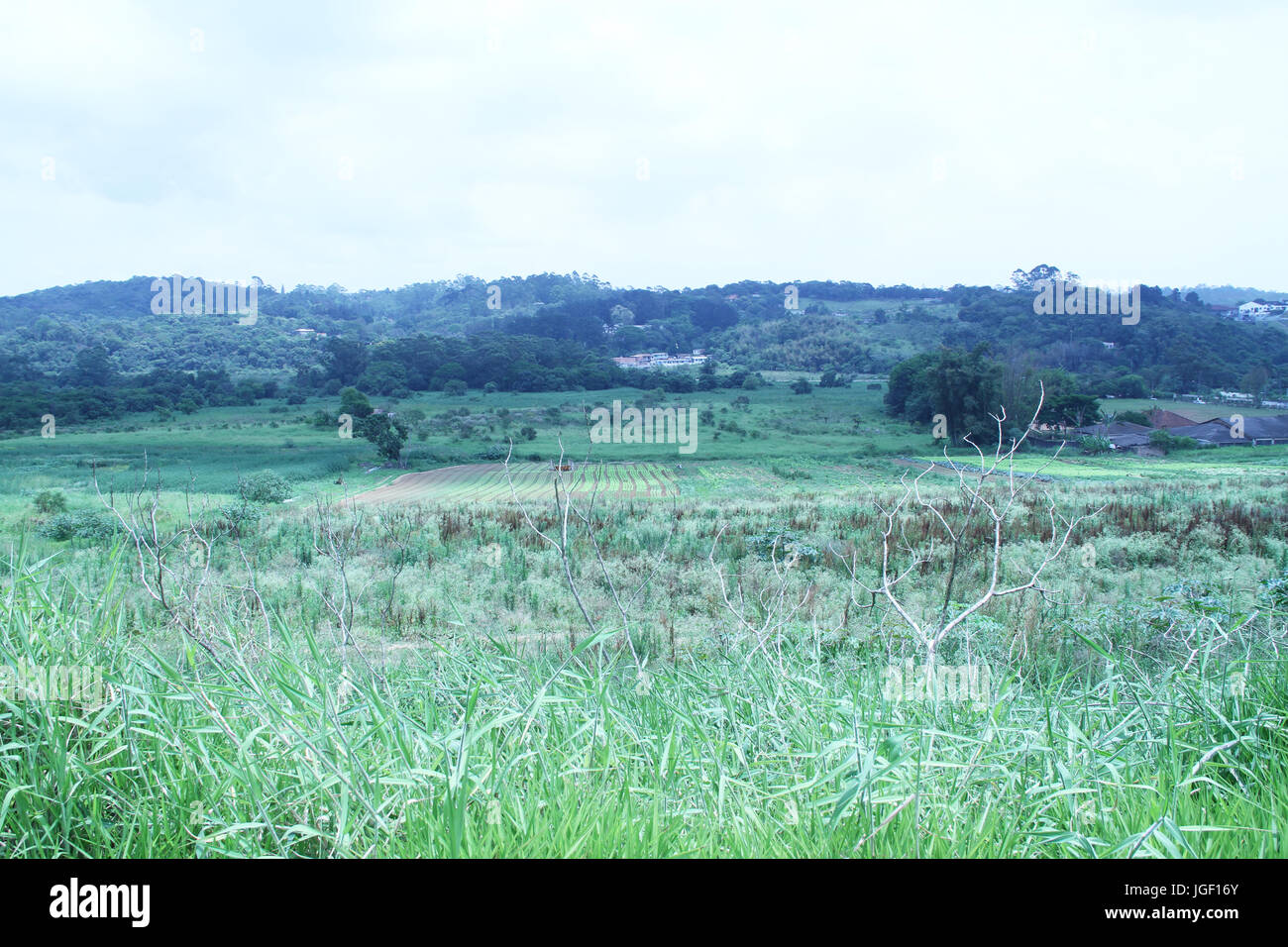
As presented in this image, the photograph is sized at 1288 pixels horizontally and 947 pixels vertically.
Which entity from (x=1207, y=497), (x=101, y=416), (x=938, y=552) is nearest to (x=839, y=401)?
(x=1207, y=497)

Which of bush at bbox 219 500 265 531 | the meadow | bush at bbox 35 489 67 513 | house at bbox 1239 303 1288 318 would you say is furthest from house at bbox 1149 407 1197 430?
bush at bbox 35 489 67 513

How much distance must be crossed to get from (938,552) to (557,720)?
42.4 ft

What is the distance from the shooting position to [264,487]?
17656 mm

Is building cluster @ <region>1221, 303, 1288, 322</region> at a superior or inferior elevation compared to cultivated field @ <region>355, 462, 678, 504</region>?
superior

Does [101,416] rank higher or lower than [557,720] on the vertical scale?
higher

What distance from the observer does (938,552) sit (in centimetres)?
1331

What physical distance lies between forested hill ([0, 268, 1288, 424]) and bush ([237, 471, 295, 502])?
12.4 meters

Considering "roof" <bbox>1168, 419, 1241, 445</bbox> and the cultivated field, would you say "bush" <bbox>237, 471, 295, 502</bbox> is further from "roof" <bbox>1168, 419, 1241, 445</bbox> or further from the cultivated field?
"roof" <bbox>1168, 419, 1241, 445</bbox>

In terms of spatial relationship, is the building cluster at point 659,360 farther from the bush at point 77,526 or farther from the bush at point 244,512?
the bush at point 77,526

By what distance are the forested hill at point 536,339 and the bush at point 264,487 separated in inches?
488

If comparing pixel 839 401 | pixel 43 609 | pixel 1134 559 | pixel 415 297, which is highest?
pixel 415 297

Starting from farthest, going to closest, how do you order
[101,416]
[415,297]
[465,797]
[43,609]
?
[415,297], [101,416], [43,609], [465,797]

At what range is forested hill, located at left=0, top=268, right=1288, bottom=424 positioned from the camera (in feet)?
105
